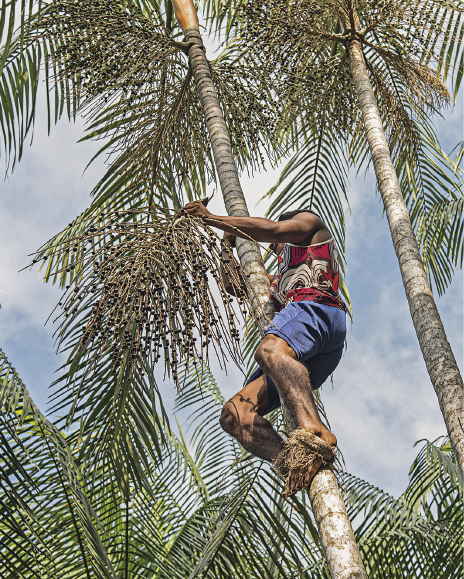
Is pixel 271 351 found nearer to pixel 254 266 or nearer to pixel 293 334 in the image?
pixel 293 334

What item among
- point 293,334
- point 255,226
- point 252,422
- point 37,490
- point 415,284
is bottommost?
point 37,490

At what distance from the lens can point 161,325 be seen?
2.47 meters

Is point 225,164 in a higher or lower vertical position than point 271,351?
Result: higher

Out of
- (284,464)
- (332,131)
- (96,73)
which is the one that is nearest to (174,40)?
(96,73)

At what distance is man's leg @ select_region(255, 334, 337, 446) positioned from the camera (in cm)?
244

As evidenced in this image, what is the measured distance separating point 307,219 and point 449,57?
3.00 meters

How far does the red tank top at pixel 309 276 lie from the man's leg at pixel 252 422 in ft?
1.29

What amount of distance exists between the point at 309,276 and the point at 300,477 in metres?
1.07

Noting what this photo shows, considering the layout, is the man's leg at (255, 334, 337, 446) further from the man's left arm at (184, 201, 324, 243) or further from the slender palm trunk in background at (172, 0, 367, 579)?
the man's left arm at (184, 201, 324, 243)

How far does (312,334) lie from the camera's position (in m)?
2.87

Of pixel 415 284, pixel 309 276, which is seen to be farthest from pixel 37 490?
pixel 415 284

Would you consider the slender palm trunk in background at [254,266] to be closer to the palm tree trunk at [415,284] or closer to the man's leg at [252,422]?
the man's leg at [252,422]

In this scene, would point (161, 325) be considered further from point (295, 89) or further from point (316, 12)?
point (316, 12)

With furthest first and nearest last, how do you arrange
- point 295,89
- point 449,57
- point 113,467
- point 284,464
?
point 449,57 < point 295,89 < point 113,467 < point 284,464
